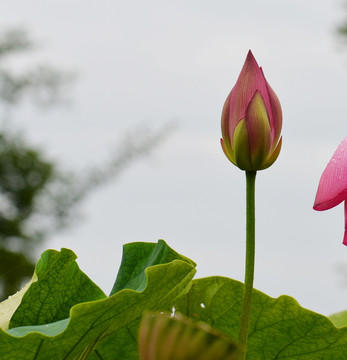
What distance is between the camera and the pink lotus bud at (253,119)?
384 millimetres

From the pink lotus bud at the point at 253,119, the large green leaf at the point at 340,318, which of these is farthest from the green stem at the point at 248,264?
the large green leaf at the point at 340,318

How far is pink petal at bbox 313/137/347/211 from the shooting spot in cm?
36

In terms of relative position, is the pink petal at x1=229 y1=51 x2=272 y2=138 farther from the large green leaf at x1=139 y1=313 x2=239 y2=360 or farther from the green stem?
the large green leaf at x1=139 y1=313 x2=239 y2=360

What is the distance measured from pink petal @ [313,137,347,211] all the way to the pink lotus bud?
4cm

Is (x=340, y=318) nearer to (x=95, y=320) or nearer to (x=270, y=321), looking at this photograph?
(x=270, y=321)

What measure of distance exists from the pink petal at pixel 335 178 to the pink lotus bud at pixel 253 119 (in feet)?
0.14

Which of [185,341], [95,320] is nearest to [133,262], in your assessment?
[95,320]

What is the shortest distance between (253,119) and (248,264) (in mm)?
91

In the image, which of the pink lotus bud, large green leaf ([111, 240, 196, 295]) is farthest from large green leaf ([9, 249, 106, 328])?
the pink lotus bud

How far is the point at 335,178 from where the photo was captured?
14.2 inches

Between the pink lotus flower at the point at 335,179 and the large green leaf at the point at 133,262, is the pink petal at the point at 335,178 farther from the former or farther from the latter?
the large green leaf at the point at 133,262

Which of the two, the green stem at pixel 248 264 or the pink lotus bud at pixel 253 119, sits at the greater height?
the pink lotus bud at pixel 253 119

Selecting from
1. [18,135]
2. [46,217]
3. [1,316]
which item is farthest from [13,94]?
[1,316]

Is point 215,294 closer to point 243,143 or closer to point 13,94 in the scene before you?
point 243,143
